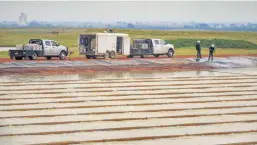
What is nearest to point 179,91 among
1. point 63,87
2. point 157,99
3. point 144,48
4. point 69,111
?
point 157,99

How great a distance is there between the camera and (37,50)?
28.9 m

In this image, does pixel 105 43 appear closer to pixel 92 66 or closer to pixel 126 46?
pixel 126 46

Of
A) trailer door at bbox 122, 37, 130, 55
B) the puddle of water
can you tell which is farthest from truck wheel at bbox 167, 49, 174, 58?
the puddle of water

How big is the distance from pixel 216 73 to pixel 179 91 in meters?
7.18

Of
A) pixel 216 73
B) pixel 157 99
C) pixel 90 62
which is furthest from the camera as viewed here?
pixel 90 62

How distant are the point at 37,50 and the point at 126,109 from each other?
52.8ft

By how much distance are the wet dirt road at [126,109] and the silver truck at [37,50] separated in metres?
7.15

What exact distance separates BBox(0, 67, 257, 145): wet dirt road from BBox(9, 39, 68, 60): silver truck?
7147 millimetres

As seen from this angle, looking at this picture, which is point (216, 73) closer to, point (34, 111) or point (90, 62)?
point (90, 62)

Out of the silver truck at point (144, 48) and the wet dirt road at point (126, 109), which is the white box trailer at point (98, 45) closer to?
the silver truck at point (144, 48)

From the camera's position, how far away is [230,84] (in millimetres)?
20203

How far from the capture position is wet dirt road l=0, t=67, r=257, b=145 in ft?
35.2

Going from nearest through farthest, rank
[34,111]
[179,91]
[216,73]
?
1. [34,111]
2. [179,91]
3. [216,73]

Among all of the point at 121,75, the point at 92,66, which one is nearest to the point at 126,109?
the point at 121,75
